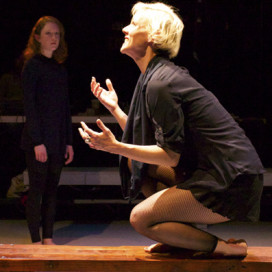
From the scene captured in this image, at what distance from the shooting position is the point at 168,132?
2121mm

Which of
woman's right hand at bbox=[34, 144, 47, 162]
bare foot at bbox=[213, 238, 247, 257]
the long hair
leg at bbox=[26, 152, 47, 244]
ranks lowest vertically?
leg at bbox=[26, 152, 47, 244]

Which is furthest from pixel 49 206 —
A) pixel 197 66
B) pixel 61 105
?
pixel 197 66

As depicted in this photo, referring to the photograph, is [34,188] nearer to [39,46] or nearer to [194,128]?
[39,46]

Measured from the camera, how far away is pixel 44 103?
3580 millimetres

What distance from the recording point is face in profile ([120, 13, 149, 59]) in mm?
2318

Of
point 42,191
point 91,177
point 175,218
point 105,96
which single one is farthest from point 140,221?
point 91,177

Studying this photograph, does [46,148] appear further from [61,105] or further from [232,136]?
[232,136]

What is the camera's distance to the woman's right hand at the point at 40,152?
354 cm

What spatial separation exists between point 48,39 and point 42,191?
103 cm

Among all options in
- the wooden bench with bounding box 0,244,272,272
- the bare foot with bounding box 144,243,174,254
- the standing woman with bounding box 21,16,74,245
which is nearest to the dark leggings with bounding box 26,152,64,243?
the standing woman with bounding box 21,16,74,245

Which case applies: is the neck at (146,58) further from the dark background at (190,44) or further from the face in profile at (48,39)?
the dark background at (190,44)

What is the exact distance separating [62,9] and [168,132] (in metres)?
5.67

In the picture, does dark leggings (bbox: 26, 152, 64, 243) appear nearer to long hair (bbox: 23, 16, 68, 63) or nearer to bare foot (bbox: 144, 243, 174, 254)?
long hair (bbox: 23, 16, 68, 63)

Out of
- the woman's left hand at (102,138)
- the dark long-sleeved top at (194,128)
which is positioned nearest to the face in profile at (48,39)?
the dark long-sleeved top at (194,128)
